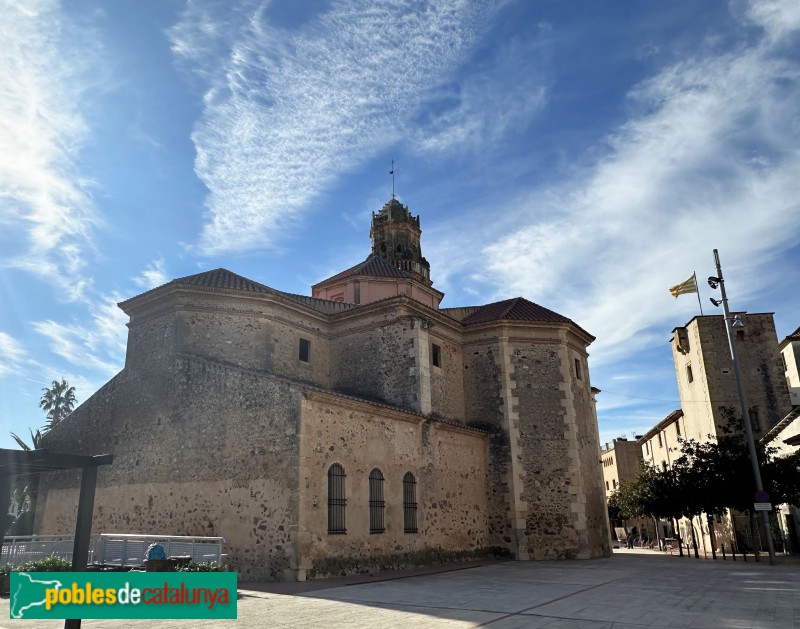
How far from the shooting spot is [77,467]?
7.83m

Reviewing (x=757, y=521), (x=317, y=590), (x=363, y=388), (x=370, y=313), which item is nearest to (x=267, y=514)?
(x=317, y=590)

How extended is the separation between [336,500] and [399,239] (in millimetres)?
26966

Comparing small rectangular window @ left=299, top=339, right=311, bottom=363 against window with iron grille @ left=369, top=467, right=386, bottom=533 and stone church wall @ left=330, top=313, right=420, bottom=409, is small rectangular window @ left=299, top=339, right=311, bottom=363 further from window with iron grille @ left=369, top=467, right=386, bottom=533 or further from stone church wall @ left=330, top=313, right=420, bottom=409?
window with iron grille @ left=369, top=467, right=386, bottom=533

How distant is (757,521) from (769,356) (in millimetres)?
8373

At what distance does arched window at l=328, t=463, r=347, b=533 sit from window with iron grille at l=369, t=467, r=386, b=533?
3.95 ft

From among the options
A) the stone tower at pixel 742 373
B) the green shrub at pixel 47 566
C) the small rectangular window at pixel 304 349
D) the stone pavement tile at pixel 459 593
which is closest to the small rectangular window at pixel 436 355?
the small rectangular window at pixel 304 349

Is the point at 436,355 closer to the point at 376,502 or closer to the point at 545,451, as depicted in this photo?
the point at 545,451

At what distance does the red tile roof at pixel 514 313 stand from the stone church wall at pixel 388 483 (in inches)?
192

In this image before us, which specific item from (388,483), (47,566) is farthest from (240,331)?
(47,566)

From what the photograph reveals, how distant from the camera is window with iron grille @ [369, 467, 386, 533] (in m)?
17.1

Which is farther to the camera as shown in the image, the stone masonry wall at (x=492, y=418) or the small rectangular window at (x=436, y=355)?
the small rectangular window at (x=436, y=355)

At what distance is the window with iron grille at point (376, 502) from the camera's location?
1710cm

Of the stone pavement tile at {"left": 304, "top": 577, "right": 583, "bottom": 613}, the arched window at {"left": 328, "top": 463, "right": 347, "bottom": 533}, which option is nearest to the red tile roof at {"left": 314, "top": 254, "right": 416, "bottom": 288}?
the arched window at {"left": 328, "top": 463, "right": 347, "bottom": 533}
